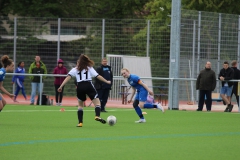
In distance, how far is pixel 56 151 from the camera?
11.2 m

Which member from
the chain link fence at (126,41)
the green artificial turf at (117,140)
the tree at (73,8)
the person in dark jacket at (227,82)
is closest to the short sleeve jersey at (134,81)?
the green artificial turf at (117,140)

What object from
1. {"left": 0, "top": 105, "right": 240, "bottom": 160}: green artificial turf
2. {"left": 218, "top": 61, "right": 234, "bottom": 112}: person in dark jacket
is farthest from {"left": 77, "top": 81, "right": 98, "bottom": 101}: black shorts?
{"left": 218, "top": 61, "right": 234, "bottom": 112}: person in dark jacket

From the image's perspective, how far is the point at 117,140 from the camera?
13172mm

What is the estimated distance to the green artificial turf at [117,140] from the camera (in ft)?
35.5

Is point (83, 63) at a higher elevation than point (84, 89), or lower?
higher

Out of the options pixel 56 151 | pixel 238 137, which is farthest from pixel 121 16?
pixel 56 151

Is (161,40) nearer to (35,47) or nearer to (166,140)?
(35,47)

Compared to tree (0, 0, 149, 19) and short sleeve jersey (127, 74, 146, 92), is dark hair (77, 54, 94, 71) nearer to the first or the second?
short sleeve jersey (127, 74, 146, 92)

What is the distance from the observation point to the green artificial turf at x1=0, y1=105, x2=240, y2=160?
1081 centimetres

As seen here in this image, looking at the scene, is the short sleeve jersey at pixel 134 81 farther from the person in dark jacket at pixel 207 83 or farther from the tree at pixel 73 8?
the tree at pixel 73 8

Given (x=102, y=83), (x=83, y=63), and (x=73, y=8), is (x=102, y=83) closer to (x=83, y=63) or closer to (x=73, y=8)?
(x=83, y=63)

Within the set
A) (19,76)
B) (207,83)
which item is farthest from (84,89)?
Answer: (19,76)

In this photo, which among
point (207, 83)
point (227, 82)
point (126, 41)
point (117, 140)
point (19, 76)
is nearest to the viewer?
point (117, 140)

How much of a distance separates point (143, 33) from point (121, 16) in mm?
15219
